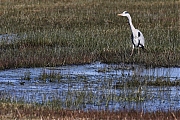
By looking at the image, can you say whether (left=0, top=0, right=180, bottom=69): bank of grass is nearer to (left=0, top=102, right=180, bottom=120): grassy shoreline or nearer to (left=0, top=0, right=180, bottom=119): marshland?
(left=0, top=0, right=180, bottom=119): marshland

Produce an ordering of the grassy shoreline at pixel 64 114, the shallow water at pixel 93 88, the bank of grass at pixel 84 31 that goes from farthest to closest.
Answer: the bank of grass at pixel 84 31 → the shallow water at pixel 93 88 → the grassy shoreline at pixel 64 114

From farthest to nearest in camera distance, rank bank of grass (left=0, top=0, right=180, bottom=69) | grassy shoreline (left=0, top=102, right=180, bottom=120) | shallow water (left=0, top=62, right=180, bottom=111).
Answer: bank of grass (left=0, top=0, right=180, bottom=69)
shallow water (left=0, top=62, right=180, bottom=111)
grassy shoreline (left=0, top=102, right=180, bottom=120)

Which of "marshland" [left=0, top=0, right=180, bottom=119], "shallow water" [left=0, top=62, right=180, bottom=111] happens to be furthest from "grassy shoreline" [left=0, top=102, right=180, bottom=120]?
"shallow water" [left=0, top=62, right=180, bottom=111]

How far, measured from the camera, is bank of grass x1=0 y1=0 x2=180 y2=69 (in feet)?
65.0

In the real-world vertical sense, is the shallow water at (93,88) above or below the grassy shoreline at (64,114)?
below

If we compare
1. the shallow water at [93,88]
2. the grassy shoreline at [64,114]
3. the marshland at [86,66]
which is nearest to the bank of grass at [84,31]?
the marshland at [86,66]

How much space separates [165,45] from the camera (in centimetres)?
2208

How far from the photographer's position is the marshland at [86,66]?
481 inches

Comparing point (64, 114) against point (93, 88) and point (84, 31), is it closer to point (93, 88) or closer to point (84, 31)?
point (93, 88)

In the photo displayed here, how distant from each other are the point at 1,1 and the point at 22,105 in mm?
28041

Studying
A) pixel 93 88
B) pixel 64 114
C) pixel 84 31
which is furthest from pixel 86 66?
pixel 64 114

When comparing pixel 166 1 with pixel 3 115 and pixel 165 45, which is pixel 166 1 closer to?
pixel 165 45

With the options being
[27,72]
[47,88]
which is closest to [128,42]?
[27,72]

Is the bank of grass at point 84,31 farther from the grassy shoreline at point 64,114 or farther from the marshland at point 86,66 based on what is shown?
the grassy shoreline at point 64,114
